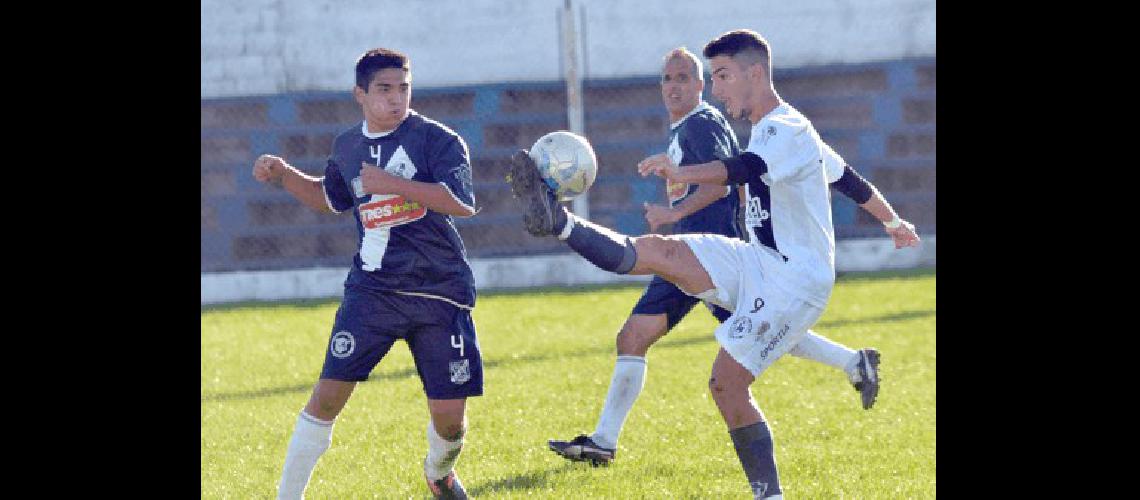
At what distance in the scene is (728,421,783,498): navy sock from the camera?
17.6ft

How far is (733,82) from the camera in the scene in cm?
566

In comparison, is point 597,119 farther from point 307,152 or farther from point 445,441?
point 445,441

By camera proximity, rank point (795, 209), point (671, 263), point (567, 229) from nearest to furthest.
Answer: point (567, 229)
point (795, 209)
point (671, 263)

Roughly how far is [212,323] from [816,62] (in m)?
8.18

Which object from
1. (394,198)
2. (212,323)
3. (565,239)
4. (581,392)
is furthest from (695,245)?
(212,323)

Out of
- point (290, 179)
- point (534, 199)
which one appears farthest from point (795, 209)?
point (290, 179)

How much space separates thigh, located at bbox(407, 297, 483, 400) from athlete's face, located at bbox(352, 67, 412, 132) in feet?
2.52

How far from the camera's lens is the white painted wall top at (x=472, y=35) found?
56.7 ft

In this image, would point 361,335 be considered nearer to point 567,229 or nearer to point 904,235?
point 567,229

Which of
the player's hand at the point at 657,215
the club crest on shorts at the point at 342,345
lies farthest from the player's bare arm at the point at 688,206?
the club crest on shorts at the point at 342,345

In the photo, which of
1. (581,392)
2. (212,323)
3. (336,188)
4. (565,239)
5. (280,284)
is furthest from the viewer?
(280,284)

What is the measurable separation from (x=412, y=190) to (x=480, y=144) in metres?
11.9

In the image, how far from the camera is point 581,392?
8992 millimetres

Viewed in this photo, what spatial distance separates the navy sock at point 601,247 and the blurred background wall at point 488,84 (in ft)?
37.5
